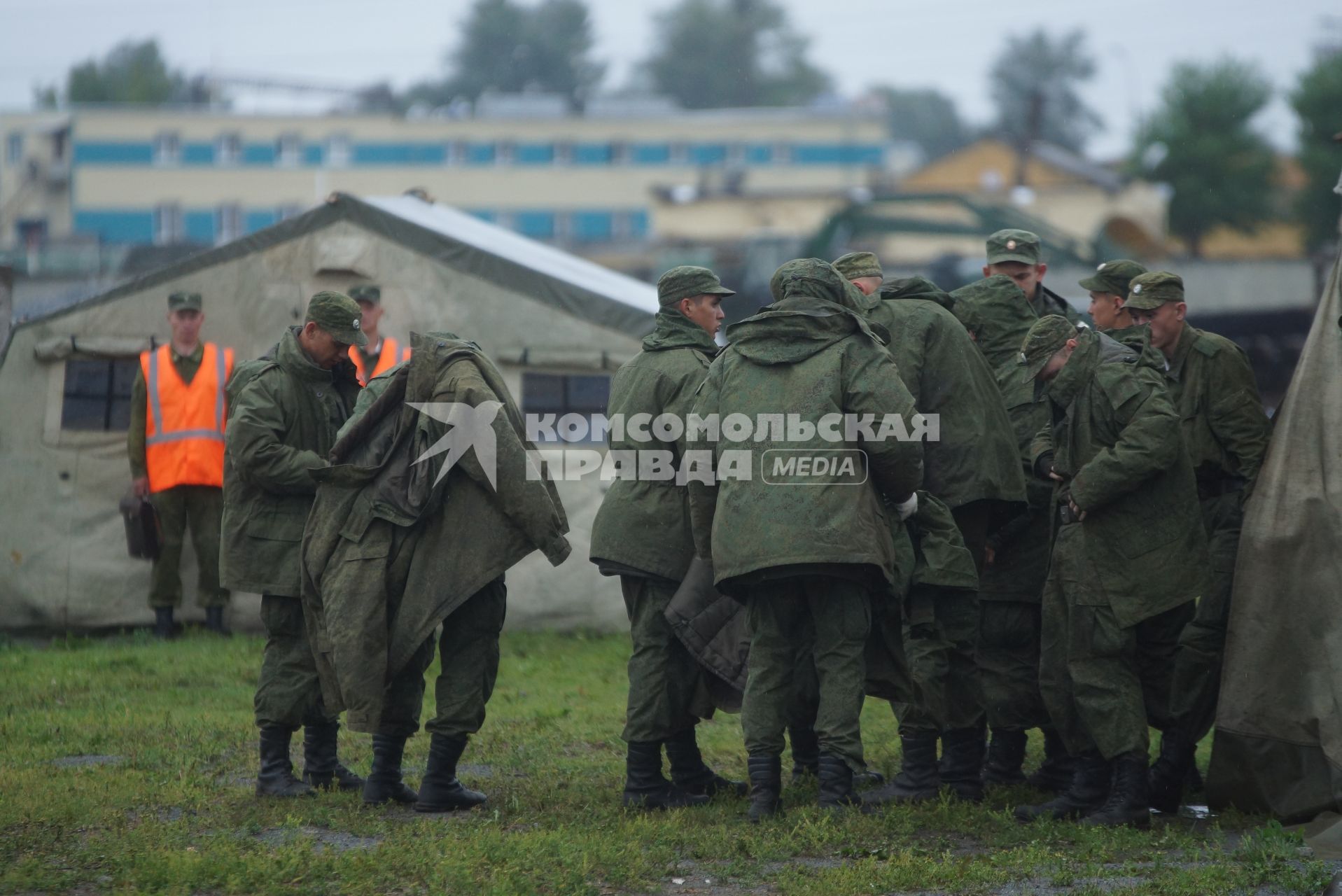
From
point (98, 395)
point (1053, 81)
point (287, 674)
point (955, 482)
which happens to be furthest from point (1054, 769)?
point (1053, 81)

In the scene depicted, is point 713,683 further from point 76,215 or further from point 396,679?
point 76,215

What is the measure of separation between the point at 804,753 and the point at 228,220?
62.9 meters

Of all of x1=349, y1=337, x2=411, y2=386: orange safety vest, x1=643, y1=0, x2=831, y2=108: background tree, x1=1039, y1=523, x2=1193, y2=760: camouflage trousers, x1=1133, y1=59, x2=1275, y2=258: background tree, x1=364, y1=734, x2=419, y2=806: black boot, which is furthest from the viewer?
x1=643, y1=0, x2=831, y2=108: background tree

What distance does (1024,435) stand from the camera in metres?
6.89

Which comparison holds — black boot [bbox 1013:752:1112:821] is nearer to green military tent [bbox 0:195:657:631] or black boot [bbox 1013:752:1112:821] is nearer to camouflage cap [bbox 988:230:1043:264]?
camouflage cap [bbox 988:230:1043:264]

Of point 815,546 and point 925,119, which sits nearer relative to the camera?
point 815,546

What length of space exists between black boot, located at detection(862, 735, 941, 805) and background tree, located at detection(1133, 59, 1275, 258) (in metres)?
51.2

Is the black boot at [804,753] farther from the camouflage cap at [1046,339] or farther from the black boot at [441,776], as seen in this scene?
the camouflage cap at [1046,339]

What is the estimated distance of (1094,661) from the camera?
6027 millimetres

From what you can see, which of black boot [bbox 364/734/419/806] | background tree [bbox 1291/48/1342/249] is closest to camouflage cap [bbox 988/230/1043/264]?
black boot [bbox 364/734/419/806]

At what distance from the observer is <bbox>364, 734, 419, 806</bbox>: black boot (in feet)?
20.4

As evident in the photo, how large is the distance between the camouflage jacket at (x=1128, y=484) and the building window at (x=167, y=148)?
206ft

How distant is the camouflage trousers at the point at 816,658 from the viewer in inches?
230
